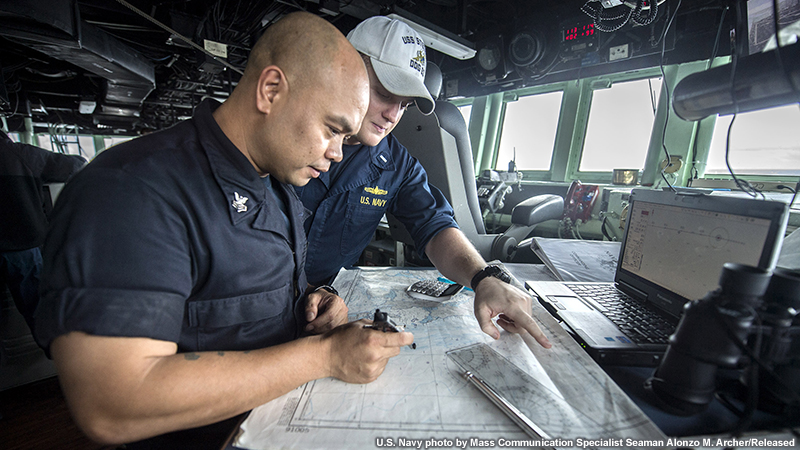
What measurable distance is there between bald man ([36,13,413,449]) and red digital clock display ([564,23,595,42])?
2.72 m

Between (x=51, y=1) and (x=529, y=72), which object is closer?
(x=51, y=1)

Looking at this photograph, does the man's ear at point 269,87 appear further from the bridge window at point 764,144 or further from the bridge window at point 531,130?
the bridge window at point 531,130

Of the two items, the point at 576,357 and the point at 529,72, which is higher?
the point at 529,72

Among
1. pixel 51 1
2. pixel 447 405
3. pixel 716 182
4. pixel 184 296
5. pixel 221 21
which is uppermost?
pixel 221 21

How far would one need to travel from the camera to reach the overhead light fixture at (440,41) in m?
2.34

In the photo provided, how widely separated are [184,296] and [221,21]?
136 inches

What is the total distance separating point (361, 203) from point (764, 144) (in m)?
3.28

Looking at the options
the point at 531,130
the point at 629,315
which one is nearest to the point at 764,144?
the point at 531,130

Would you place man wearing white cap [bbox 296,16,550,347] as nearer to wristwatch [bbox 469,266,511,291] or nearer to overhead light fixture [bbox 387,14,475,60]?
wristwatch [bbox 469,266,511,291]

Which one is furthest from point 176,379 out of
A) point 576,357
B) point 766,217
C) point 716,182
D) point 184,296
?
point 716,182

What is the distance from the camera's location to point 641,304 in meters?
0.91

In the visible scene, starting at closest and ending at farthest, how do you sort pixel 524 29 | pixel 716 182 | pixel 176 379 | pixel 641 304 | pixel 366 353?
pixel 176 379, pixel 366 353, pixel 641 304, pixel 716 182, pixel 524 29

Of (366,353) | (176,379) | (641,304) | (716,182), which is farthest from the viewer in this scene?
(716,182)

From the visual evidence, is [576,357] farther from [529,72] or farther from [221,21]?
[221,21]
